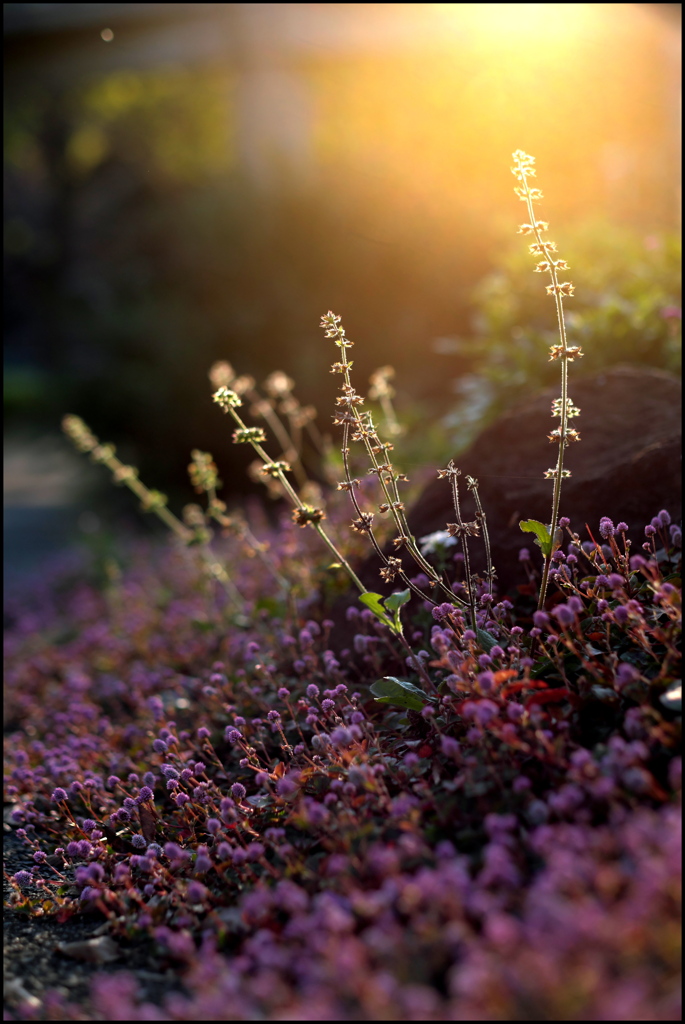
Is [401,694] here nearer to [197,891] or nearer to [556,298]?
[197,891]

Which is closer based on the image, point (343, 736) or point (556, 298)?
point (343, 736)

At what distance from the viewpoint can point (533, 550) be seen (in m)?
3.48

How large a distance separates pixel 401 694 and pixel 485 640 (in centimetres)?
32

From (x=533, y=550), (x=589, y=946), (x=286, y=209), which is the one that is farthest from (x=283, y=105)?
(x=589, y=946)

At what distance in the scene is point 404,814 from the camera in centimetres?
211

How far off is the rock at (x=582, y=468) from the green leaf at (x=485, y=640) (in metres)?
0.77

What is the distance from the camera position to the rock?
134 inches

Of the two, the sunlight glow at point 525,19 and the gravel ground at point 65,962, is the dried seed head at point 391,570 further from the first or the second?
the sunlight glow at point 525,19

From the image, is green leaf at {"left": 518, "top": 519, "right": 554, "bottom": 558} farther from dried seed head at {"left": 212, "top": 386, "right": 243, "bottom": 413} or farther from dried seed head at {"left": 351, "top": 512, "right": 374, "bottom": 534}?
dried seed head at {"left": 212, "top": 386, "right": 243, "bottom": 413}

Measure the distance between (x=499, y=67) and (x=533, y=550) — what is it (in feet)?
35.2

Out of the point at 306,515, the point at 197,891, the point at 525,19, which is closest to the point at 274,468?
the point at 306,515

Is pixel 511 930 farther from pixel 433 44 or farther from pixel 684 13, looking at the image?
pixel 433 44

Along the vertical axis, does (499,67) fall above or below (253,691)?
above

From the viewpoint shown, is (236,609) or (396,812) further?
(236,609)
